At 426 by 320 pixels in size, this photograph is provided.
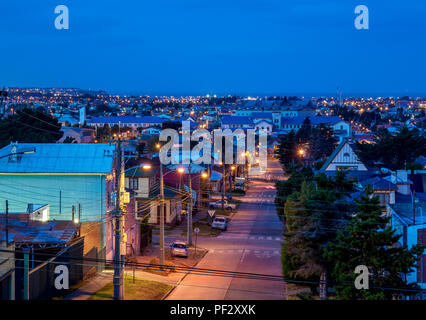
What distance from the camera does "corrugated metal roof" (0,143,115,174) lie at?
927 inches

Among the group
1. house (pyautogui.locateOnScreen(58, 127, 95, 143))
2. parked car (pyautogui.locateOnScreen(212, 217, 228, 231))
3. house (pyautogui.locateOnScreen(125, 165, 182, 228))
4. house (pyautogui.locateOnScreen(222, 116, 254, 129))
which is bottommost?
parked car (pyautogui.locateOnScreen(212, 217, 228, 231))

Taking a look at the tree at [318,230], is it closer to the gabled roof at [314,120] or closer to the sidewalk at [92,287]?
the sidewalk at [92,287]

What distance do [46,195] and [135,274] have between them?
566cm

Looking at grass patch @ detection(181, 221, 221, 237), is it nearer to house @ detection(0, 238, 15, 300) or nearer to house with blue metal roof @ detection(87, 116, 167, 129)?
house @ detection(0, 238, 15, 300)

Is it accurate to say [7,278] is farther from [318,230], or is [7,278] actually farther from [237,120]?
[237,120]

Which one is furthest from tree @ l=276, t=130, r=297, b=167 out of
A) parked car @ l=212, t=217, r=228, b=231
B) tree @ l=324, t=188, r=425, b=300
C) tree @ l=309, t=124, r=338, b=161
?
tree @ l=324, t=188, r=425, b=300

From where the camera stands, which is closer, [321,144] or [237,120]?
[321,144]

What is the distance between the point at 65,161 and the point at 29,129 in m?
23.8

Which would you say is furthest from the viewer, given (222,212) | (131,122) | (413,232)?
(131,122)

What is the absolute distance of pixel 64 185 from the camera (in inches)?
929

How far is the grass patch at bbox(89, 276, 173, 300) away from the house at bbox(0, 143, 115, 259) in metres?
3.60

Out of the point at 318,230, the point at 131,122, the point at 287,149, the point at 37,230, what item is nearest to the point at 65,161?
the point at 37,230

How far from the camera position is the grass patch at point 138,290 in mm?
17750
